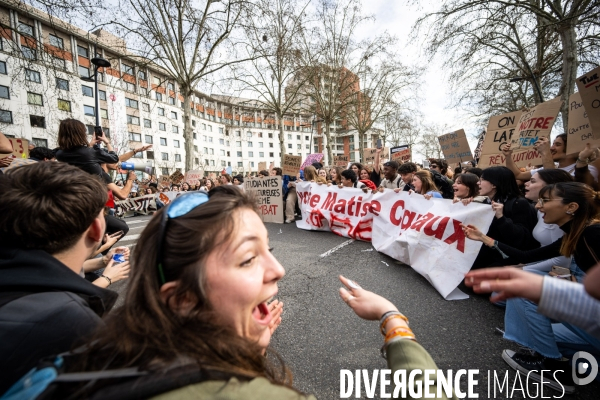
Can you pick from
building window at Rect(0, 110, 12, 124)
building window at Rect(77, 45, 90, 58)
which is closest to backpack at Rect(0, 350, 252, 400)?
building window at Rect(0, 110, 12, 124)

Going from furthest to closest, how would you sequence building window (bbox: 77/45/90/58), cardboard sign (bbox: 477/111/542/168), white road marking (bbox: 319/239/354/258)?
building window (bbox: 77/45/90/58) → cardboard sign (bbox: 477/111/542/168) → white road marking (bbox: 319/239/354/258)

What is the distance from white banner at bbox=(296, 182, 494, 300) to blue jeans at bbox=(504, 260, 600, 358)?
97 centimetres

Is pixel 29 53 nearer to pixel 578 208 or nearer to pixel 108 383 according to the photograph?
pixel 108 383

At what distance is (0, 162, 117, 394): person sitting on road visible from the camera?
875 mm

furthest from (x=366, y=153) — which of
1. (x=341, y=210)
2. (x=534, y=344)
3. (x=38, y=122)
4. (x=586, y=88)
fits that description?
(x=38, y=122)

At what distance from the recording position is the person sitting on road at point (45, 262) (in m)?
0.88

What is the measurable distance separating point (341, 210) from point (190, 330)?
590cm

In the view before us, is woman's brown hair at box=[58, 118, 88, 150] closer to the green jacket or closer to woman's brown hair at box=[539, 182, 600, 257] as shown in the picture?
the green jacket

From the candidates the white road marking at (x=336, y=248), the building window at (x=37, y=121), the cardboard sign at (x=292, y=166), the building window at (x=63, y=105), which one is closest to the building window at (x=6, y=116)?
the building window at (x=37, y=121)

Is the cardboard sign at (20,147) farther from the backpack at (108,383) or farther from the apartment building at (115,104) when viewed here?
the backpack at (108,383)

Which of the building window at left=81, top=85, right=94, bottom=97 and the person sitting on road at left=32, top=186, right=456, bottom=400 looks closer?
the person sitting on road at left=32, top=186, right=456, bottom=400

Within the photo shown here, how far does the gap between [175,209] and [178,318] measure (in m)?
0.37

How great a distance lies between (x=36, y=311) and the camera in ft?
2.99

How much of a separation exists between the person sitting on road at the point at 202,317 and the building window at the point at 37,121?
4430cm
